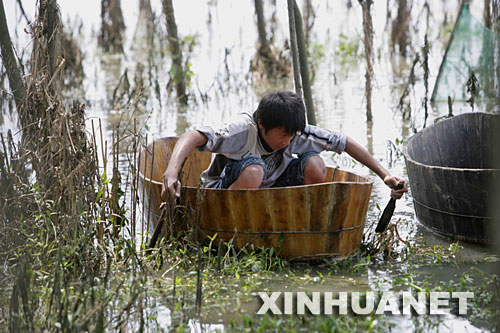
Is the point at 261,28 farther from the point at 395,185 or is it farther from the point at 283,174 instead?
the point at 395,185

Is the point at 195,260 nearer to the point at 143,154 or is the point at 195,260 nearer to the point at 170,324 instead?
the point at 170,324

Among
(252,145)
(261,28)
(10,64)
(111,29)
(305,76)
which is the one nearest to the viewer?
(252,145)

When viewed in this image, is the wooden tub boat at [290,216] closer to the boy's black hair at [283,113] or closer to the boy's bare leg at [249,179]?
the boy's bare leg at [249,179]

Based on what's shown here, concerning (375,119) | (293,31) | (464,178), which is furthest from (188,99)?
(464,178)

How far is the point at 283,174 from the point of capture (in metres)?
4.42

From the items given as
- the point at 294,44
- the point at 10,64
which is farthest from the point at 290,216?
the point at 294,44

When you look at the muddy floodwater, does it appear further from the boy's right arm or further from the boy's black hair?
the boy's black hair

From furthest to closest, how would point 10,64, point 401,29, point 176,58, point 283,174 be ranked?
point 401,29, point 176,58, point 10,64, point 283,174

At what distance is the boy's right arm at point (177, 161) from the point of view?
389 cm

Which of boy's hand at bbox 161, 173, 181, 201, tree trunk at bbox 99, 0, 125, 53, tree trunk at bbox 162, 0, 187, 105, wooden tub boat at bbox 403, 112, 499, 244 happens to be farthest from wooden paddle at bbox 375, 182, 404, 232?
tree trunk at bbox 99, 0, 125, 53

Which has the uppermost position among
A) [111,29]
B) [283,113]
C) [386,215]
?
[111,29]

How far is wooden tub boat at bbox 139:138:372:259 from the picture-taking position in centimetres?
377

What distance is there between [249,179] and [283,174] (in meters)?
0.42

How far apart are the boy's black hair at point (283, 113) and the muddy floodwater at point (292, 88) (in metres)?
0.77
